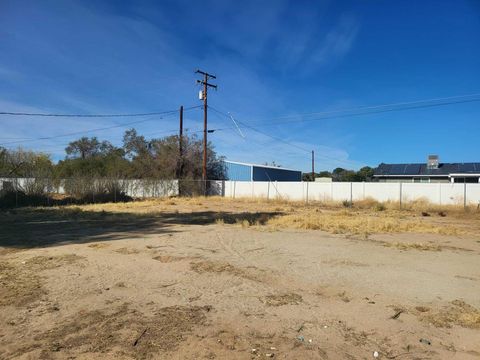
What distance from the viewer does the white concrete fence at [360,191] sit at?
29.0m

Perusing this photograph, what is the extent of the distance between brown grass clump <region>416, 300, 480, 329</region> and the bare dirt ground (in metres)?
0.02

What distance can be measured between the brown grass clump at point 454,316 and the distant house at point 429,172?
47113 mm

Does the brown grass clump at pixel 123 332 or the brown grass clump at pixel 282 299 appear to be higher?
the brown grass clump at pixel 282 299

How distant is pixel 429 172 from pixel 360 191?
83.1 ft

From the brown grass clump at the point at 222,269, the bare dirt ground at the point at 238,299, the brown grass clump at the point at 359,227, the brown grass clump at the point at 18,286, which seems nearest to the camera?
the bare dirt ground at the point at 238,299

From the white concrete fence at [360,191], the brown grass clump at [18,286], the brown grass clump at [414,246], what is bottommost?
the brown grass clump at [18,286]

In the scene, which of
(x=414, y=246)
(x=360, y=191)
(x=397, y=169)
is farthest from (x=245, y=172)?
(x=414, y=246)

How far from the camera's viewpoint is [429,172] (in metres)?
54.1

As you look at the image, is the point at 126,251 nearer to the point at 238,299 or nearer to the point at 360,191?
the point at 238,299

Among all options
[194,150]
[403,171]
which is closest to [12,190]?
[194,150]

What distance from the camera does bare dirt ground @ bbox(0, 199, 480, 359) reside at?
179 inches

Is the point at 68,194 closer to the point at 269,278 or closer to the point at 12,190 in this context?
the point at 12,190

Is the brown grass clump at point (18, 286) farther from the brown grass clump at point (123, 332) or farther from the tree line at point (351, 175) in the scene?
the tree line at point (351, 175)

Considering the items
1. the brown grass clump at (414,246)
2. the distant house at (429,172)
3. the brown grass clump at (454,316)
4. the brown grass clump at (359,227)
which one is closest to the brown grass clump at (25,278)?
the brown grass clump at (454,316)
